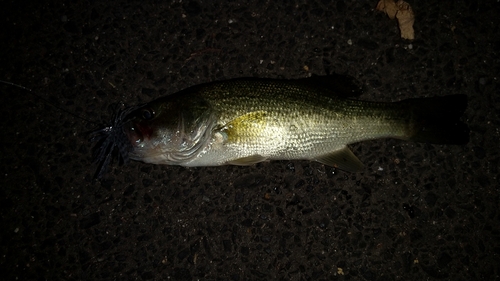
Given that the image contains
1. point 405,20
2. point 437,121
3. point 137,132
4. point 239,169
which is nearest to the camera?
point 137,132

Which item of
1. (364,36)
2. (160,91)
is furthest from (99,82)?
(364,36)

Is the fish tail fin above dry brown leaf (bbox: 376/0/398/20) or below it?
below

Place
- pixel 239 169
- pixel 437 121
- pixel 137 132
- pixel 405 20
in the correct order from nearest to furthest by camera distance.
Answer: pixel 137 132, pixel 437 121, pixel 239 169, pixel 405 20

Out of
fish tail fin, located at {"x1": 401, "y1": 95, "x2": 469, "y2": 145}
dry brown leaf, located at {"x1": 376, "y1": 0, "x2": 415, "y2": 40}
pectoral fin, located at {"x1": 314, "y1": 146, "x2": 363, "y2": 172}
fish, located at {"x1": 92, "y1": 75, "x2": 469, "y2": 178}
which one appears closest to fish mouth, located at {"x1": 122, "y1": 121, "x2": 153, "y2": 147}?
fish, located at {"x1": 92, "y1": 75, "x2": 469, "y2": 178}

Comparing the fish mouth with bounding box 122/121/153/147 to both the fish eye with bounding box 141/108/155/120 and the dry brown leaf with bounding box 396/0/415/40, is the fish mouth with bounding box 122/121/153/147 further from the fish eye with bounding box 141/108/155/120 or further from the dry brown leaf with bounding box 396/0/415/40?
the dry brown leaf with bounding box 396/0/415/40

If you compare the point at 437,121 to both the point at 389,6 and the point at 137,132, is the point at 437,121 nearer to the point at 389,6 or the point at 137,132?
the point at 389,6

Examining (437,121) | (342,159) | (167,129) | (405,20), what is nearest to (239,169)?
(167,129)

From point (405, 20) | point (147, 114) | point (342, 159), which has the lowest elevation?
point (342, 159)
